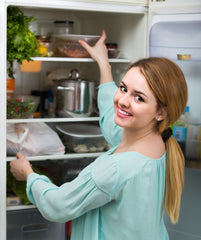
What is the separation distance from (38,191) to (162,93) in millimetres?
566

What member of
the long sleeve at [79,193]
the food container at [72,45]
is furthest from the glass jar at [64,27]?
the long sleeve at [79,193]

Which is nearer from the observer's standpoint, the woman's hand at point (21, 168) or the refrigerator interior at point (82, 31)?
the woman's hand at point (21, 168)

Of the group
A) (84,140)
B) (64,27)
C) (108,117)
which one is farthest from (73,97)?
(64,27)

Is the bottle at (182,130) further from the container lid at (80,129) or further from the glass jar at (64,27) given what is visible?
the glass jar at (64,27)

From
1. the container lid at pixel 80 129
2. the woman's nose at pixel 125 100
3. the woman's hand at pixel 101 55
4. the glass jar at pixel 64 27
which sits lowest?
the container lid at pixel 80 129

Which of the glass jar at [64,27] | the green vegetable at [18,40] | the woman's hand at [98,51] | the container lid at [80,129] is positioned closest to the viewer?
the green vegetable at [18,40]

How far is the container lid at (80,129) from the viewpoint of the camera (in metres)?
2.17

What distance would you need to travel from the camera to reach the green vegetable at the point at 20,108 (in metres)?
1.95

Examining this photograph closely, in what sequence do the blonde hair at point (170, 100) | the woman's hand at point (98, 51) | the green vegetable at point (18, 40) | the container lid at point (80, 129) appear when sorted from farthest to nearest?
1. the container lid at point (80, 129)
2. the woman's hand at point (98, 51)
3. the green vegetable at point (18, 40)
4. the blonde hair at point (170, 100)

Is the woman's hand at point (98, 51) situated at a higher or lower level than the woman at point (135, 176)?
higher

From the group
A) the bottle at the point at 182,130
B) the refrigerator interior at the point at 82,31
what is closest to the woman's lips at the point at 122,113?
the bottle at the point at 182,130

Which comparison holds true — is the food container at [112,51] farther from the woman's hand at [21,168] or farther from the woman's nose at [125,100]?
the woman's nose at [125,100]

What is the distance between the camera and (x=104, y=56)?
196 cm

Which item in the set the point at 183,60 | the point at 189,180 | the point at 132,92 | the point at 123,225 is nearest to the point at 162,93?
the point at 132,92
